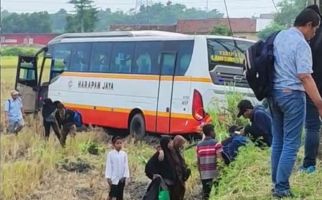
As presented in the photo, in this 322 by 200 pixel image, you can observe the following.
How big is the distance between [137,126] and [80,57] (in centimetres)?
330

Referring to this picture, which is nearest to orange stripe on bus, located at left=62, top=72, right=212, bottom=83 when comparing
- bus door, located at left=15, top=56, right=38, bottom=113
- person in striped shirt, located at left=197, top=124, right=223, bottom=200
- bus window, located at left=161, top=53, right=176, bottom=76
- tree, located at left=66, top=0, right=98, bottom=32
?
bus window, located at left=161, top=53, right=176, bottom=76

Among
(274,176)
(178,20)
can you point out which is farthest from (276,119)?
(178,20)

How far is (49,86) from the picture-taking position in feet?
67.1

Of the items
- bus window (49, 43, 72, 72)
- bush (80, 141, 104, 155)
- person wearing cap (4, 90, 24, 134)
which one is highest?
bus window (49, 43, 72, 72)

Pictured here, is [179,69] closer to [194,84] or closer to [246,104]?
[194,84]

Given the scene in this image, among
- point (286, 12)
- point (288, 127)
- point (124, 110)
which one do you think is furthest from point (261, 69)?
point (124, 110)

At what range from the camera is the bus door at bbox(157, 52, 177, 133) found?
15.9 m

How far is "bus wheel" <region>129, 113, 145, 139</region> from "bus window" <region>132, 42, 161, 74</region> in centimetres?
106

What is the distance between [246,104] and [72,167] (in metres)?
5.52

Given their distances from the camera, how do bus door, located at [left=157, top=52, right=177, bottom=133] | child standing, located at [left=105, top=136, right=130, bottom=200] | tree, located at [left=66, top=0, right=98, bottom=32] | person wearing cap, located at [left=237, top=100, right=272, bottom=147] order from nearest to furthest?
person wearing cap, located at [left=237, top=100, right=272, bottom=147]
child standing, located at [left=105, top=136, right=130, bottom=200]
bus door, located at [left=157, top=52, right=177, bottom=133]
tree, located at [left=66, top=0, right=98, bottom=32]

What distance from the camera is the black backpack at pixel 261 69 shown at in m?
5.76

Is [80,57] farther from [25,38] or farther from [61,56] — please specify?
[25,38]

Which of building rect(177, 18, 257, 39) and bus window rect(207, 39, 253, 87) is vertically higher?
Answer: building rect(177, 18, 257, 39)

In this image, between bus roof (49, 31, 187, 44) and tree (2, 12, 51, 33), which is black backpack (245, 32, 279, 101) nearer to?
bus roof (49, 31, 187, 44)
